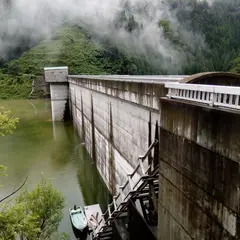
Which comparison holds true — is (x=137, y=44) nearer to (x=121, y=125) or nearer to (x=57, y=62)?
(x=57, y=62)

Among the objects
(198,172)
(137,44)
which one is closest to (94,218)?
(198,172)

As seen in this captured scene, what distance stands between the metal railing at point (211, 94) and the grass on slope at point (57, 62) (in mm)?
66164

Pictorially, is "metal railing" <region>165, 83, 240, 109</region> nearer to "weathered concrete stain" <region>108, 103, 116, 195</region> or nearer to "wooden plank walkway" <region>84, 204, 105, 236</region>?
"wooden plank walkway" <region>84, 204, 105, 236</region>

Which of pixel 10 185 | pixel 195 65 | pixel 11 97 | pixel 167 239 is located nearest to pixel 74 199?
pixel 10 185

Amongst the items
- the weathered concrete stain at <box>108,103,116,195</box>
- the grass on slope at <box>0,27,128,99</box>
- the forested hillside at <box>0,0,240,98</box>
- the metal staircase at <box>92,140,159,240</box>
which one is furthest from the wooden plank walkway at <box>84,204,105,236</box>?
the forested hillside at <box>0,0,240,98</box>

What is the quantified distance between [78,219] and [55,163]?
983cm

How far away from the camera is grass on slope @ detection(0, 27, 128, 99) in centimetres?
6994

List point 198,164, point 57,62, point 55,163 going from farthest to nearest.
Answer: point 57,62 → point 55,163 → point 198,164

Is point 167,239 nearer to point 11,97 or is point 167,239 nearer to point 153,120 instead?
point 153,120

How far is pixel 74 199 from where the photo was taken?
1609 centimetres

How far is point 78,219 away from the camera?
12.8 m

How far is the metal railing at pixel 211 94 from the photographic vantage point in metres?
3.59

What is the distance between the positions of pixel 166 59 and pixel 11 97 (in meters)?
57.8

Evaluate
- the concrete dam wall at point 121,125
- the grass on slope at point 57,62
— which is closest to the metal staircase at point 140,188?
the concrete dam wall at point 121,125
